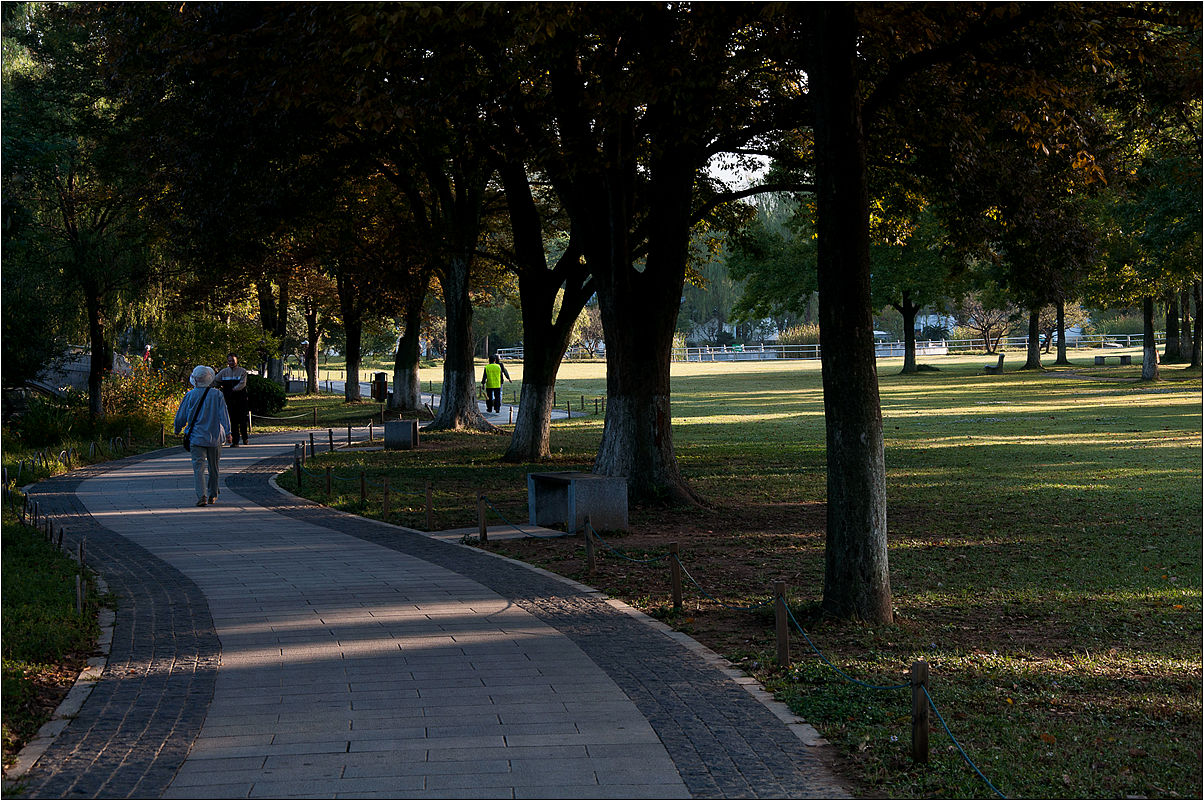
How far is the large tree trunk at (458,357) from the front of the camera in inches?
1002

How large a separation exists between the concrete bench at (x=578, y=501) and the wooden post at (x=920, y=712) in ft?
23.9

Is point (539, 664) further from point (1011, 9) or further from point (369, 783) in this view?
point (1011, 9)

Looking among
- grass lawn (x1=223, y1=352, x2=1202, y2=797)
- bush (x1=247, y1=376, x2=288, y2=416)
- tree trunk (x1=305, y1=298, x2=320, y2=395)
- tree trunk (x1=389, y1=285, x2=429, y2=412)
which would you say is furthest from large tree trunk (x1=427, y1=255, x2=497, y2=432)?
tree trunk (x1=305, y1=298, x2=320, y2=395)

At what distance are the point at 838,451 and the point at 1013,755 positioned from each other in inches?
127

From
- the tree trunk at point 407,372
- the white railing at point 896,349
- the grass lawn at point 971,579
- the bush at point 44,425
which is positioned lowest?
the grass lawn at point 971,579

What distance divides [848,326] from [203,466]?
34.0 feet

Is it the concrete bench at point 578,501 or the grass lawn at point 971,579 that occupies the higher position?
the concrete bench at point 578,501

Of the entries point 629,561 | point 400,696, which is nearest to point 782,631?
→ point 400,696

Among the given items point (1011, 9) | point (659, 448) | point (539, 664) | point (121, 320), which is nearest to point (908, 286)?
point (121, 320)

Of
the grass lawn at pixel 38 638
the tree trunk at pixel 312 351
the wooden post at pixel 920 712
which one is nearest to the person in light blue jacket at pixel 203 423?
the grass lawn at pixel 38 638

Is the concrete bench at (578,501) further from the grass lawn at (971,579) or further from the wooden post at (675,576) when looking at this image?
the wooden post at (675,576)

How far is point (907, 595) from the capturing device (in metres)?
9.20

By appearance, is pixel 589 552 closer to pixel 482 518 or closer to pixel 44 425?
pixel 482 518

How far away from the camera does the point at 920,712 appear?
5141 millimetres
